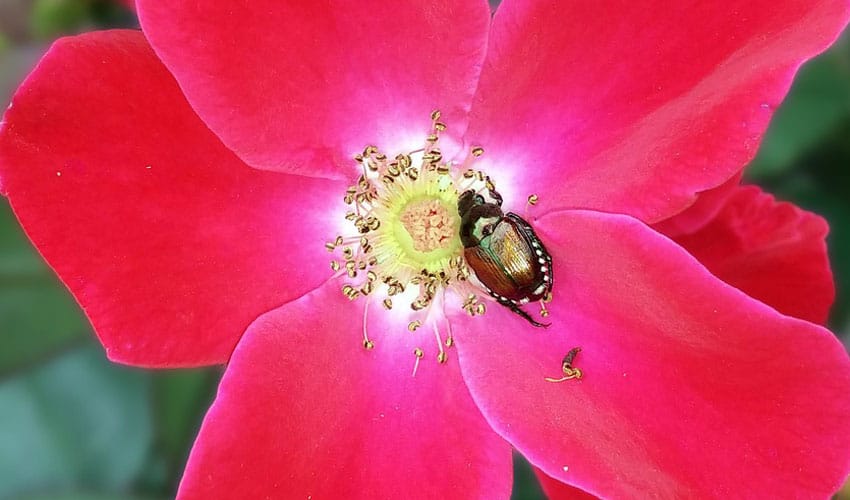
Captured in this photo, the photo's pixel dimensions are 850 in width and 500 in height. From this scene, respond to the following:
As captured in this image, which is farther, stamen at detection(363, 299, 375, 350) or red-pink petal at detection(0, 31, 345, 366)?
stamen at detection(363, 299, 375, 350)

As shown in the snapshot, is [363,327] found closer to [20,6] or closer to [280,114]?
[280,114]

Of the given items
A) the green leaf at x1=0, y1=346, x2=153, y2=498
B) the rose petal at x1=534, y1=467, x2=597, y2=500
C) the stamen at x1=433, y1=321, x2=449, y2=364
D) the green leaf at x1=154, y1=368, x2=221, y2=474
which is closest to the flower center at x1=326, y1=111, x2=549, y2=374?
the stamen at x1=433, y1=321, x2=449, y2=364

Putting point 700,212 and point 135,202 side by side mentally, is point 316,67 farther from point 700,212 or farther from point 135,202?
point 700,212

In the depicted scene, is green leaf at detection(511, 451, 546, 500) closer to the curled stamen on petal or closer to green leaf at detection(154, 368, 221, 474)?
green leaf at detection(154, 368, 221, 474)

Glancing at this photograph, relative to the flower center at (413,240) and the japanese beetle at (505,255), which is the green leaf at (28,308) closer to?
the flower center at (413,240)

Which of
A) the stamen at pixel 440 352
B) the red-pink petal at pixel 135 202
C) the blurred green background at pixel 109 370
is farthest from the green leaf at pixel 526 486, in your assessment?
the red-pink petal at pixel 135 202
